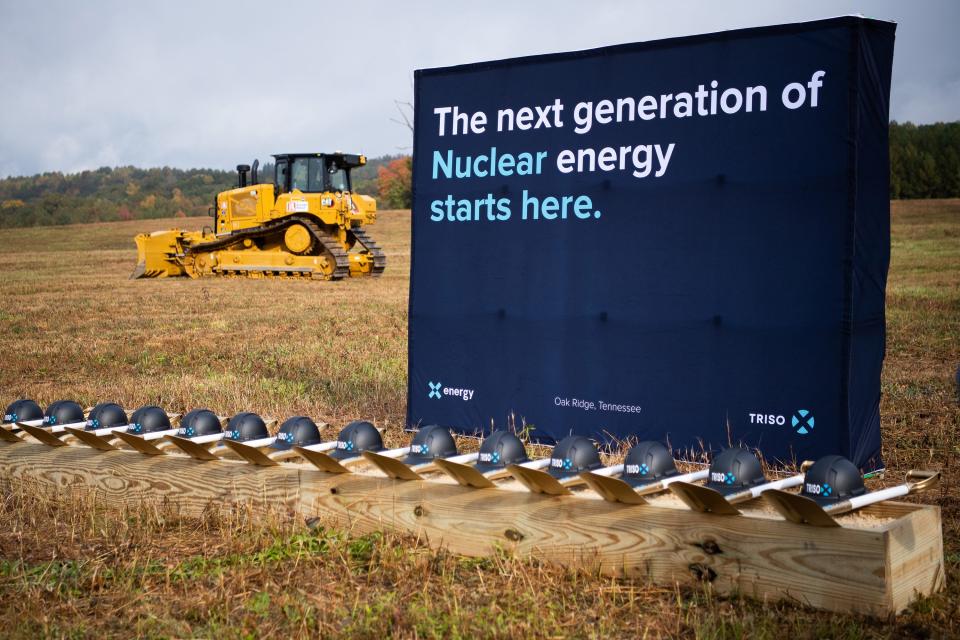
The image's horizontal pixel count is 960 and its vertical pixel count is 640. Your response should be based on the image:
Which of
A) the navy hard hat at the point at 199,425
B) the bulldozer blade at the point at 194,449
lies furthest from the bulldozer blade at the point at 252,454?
the navy hard hat at the point at 199,425

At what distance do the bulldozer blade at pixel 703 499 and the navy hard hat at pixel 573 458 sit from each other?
833 millimetres

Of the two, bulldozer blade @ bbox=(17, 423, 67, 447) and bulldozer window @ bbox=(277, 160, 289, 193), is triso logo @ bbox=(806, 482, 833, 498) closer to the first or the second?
bulldozer blade @ bbox=(17, 423, 67, 447)

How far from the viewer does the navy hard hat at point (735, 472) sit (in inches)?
178

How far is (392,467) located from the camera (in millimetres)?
4895

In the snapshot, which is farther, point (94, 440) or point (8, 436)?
point (8, 436)

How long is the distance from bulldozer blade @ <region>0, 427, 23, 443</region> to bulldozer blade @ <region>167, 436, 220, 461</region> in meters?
1.36

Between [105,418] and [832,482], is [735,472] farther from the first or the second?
[105,418]

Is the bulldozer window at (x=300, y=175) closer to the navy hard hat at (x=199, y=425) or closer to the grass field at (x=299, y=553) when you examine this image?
the grass field at (x=299, y=553)

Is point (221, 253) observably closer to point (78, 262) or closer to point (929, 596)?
point (78, 262)

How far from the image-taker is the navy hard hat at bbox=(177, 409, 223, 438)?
6075mm

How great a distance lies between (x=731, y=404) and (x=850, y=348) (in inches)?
32.2

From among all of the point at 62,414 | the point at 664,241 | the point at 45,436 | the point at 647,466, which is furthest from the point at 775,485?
the point at 62,414

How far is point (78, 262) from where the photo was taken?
123 feet

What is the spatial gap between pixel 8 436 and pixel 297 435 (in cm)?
194
